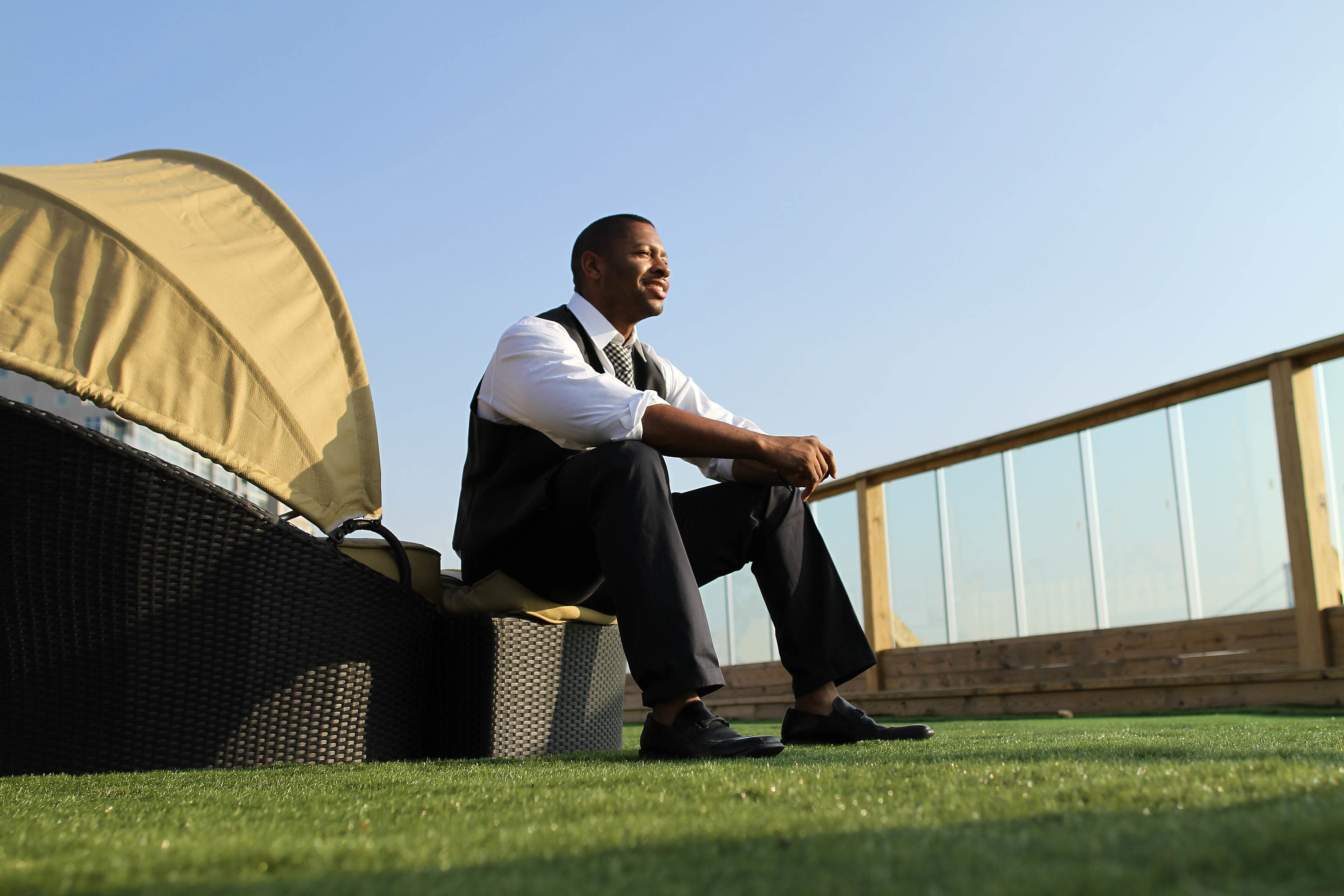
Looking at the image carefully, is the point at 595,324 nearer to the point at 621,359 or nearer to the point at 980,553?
the point at 621,359

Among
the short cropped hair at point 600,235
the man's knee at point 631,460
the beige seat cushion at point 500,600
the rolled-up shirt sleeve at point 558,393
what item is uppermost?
the short cropped hair at point 600,235

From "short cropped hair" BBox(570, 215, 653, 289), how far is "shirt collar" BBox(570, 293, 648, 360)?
107 millimetres

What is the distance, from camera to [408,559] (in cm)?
197

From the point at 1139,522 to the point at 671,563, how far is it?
11.3 feet

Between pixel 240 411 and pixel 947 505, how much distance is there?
412cm

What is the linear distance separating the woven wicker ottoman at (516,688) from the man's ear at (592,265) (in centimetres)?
81

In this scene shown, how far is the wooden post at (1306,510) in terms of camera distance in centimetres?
357

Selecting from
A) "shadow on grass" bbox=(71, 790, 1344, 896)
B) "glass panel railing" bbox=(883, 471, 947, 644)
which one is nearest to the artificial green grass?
"shadow on grass" bbox=(71, 790, 1344, 896)

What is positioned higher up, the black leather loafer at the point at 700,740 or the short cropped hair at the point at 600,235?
the short cropped hair at the point at 600,235

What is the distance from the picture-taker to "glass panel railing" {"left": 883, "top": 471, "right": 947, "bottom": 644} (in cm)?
515

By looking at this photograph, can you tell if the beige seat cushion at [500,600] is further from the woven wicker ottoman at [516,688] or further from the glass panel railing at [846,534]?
the glass panel railing at [846,534]

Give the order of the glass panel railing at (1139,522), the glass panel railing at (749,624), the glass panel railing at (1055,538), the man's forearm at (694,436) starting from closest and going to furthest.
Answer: the man's forearm at (694,436) → the glass panel railing at (1139,522) → the glass panel railing at (1055,538) → the glass panel railing at (749,624)

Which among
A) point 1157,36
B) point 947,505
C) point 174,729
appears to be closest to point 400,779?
point 174,729

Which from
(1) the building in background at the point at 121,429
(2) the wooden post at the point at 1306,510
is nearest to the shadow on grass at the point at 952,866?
(1) the building in background at the point at 121,429
